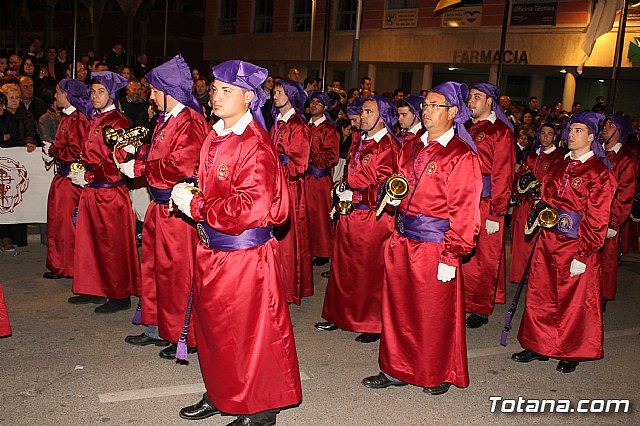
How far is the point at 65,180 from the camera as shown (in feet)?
24.0

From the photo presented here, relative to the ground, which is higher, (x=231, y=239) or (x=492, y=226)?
(x=231, y=239)

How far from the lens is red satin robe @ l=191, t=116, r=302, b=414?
4.10 meters

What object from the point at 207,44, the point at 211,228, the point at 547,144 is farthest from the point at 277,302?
the point at 207,44

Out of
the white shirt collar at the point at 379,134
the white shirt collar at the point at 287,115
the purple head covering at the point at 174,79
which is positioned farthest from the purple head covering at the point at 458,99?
the white shirt collar at the point at 287,115

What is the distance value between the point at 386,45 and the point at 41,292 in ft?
65.1

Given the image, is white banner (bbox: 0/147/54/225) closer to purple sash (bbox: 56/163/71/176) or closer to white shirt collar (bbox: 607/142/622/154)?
purple sash (bbox: 56/163/71/176)

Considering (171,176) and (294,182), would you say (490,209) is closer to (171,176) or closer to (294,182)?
(294,182)

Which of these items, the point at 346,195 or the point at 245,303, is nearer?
the point at 245,303

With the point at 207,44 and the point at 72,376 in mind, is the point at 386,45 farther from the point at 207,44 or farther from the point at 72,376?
the point at 72,376

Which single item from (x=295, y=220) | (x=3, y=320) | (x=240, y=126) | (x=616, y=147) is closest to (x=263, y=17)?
(x=616, y=147)

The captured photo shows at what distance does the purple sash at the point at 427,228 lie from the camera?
4855mm

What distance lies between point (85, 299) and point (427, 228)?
144 inches

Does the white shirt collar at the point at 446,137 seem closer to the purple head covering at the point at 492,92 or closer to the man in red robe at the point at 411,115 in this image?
the man in red robe at the point at 411,115

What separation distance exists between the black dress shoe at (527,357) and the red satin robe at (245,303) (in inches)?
98.5
